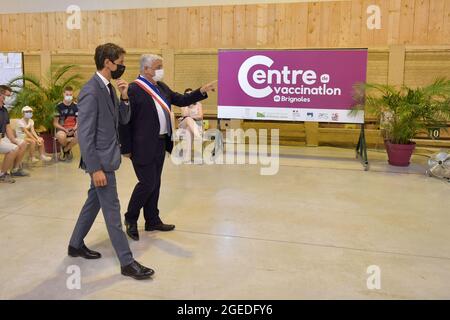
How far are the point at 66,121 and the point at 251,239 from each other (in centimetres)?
433

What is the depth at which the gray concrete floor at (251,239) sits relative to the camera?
9.69 feet

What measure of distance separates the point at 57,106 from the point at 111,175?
455cm

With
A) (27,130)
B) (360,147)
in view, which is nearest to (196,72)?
(360,147)

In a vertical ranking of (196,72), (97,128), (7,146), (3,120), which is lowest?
(7,146)

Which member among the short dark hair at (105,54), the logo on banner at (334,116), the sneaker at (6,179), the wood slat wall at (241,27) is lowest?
the sneaker at (6,179)

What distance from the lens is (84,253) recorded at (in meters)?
3.42

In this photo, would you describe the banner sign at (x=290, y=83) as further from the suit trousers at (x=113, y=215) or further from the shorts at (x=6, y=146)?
the suit trousers at (x=113, y=215)

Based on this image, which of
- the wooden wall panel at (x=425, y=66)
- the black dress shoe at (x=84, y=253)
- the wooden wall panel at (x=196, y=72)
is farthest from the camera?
the wooden wall panel at (x=196, y=72)

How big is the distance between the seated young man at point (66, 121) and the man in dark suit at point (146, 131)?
3575 mm

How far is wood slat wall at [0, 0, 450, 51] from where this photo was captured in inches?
322

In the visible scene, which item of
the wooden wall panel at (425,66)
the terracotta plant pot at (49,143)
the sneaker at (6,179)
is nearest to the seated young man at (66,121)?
the terracotta plant pot at (49,143)

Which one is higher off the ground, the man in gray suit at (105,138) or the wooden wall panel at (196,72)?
the wooden wall panel at (196,72)

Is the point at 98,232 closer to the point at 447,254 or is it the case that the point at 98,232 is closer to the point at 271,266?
the point at 271,266

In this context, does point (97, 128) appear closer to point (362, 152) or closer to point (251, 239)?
point (251, 239)
